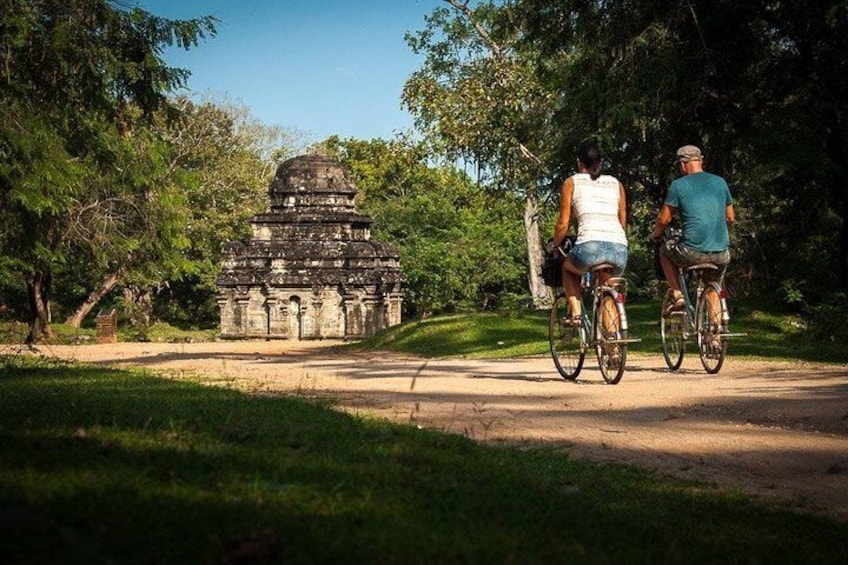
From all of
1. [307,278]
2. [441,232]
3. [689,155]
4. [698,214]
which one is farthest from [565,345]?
[441,232]

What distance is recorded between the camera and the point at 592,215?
11180 millimetres

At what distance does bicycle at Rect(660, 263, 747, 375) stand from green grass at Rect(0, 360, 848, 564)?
5.33 meters

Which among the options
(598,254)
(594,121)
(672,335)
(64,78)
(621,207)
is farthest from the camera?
(594,121)

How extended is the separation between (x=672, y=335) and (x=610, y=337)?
6.53ft

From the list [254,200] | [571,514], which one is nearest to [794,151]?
[571,514]

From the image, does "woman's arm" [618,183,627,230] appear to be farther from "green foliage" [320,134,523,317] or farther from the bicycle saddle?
"green foliage" [320,134,523,317]

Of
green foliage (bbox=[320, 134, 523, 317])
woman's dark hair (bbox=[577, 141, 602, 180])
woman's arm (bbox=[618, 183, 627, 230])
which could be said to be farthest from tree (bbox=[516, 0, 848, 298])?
green foliage (bbox=[320, 134, 523, 317])

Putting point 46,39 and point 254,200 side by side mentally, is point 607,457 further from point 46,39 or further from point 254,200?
point 254,200

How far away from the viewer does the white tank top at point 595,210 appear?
1118cm

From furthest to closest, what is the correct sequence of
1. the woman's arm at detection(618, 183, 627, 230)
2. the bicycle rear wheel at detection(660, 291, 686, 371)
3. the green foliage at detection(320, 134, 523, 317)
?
the green foliage at detection(320, 134, 523, 317)
the bicycle rear wheel at detection(660, 291, 686, 371)
the woman's arm at detection(618, 183, 627, 230)

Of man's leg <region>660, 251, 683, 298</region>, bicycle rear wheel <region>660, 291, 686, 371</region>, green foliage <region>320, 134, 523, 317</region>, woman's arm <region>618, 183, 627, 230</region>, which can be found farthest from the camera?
green foliage <region>320, 134, 523, 317</region>

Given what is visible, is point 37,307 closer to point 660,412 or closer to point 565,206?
point 565,206

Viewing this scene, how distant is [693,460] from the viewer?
7082 mm

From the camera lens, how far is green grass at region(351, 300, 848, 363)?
55.1 feet
